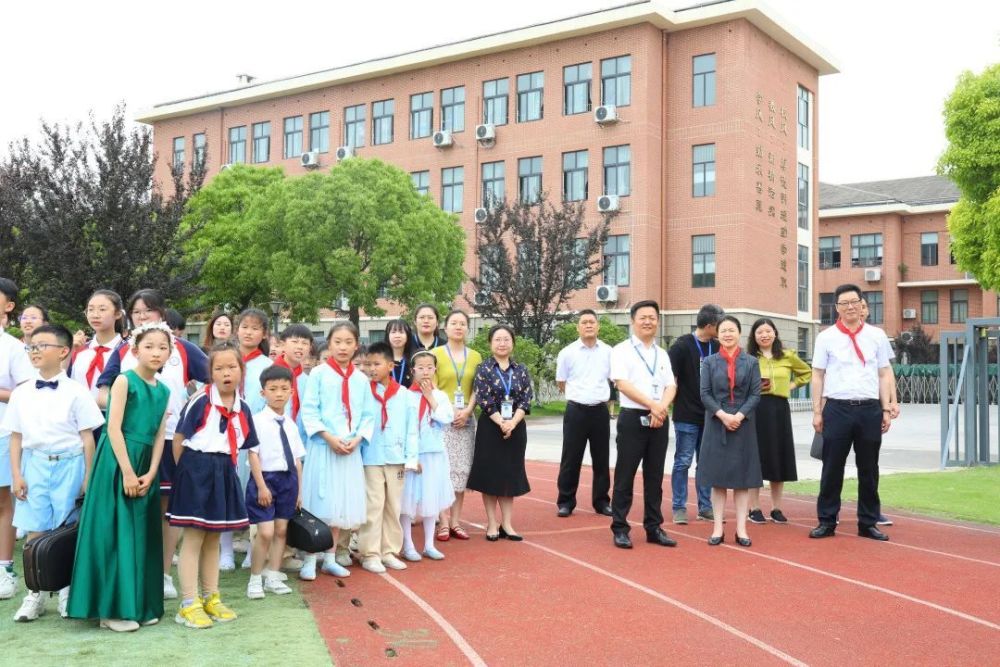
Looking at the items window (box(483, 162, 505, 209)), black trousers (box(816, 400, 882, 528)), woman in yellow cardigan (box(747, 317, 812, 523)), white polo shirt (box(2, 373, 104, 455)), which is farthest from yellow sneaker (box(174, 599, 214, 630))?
window (box(483, 162, 505, 209))

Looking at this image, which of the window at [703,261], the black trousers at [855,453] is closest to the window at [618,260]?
the window at [703,261]

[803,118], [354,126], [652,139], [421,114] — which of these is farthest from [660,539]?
[354,126]

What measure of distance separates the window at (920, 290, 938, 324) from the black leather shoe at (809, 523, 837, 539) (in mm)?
49295

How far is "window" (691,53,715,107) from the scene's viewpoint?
1351 inches

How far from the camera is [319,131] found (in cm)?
4225

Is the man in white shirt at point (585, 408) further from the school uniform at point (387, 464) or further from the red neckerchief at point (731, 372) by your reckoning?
the school uniform at point (387, 464)

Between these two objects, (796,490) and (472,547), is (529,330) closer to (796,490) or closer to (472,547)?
(796,490)

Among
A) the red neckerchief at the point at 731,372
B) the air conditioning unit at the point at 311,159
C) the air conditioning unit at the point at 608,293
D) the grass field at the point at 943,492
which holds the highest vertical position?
the air conditioning unit at the point at 311,159

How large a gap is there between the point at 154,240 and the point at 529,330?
1178 centimetres

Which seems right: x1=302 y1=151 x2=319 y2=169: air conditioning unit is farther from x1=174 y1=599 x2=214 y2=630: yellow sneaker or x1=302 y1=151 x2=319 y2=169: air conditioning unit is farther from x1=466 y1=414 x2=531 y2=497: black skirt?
x1=174 y1=599 x2=214 y2=630: yellow sneaker

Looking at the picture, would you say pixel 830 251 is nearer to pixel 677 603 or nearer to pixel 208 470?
pixel 677 603

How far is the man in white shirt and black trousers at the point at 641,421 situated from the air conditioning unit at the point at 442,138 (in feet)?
104

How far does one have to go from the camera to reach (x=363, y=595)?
5.82m

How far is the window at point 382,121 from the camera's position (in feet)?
133
